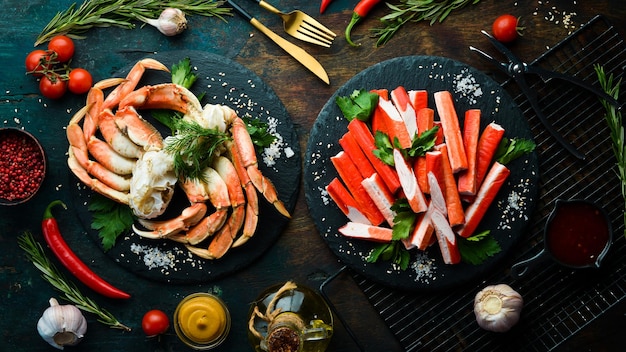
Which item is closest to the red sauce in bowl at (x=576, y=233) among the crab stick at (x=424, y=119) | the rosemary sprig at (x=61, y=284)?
the crab stick at (x=424, y=119)

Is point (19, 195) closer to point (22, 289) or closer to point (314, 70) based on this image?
point (22, 289)

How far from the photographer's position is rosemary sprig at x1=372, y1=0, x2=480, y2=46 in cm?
430

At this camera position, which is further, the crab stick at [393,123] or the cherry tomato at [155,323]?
the cherry tomato at [155,323]

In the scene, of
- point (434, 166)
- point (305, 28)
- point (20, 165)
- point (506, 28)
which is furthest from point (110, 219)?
point (506, 28)

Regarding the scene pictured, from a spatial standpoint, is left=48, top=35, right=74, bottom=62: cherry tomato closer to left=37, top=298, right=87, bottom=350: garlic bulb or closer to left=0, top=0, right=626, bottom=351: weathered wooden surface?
left=0, top=0, right=626, bottom=351: weathered wooden surface

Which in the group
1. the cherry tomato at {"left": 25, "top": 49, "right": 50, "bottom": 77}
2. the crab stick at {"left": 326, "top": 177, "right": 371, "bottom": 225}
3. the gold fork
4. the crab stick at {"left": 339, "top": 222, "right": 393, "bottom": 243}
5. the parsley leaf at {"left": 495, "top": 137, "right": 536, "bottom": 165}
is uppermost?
the gold fork

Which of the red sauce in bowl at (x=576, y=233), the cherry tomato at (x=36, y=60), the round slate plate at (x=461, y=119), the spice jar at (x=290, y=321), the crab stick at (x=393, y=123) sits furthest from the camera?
the cherry tomato at (x=36, y=60)

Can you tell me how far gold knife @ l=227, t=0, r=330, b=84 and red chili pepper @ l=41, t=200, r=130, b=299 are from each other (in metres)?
1.50

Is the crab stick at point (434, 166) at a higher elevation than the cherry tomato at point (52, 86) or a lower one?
lower

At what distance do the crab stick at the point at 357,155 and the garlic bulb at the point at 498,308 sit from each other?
0.88 metres

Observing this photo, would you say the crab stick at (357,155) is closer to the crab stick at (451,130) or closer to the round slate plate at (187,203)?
the round slate plate at (187,203)

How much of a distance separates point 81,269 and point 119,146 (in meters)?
0.73

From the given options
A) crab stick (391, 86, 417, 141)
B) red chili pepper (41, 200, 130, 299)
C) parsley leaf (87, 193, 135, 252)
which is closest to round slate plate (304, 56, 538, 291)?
crab stick (391, 86, 417, 141)

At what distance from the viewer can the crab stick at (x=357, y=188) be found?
13.6 feet
